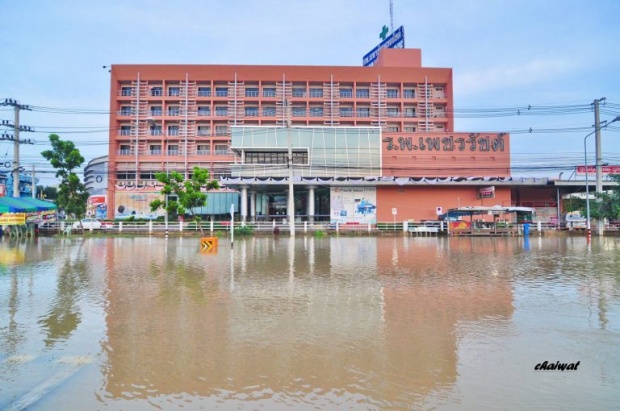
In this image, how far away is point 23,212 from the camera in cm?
2973

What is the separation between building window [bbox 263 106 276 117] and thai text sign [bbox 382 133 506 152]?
24161mm

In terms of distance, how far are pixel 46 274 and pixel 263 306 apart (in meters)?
8.09

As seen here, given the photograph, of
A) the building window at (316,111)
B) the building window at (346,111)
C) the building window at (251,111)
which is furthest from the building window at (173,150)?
the building window at (346,111)

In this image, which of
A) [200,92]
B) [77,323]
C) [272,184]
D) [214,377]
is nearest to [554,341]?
[214,377]

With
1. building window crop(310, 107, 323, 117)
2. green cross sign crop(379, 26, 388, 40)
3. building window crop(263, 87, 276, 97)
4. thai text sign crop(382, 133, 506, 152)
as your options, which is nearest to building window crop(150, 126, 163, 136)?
building window crop(263, 87, 276, 97)

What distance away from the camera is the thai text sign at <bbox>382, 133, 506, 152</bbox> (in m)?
41.8

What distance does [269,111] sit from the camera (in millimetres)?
58875

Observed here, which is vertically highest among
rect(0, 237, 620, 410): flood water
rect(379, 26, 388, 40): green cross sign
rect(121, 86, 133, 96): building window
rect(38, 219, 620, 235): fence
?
rect(379, 26, 388, 40): green cross sign

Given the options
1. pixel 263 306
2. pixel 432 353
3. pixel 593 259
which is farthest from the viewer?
pixel 593 259

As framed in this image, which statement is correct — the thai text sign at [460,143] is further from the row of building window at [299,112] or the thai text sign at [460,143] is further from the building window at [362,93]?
the building window at [362,93]

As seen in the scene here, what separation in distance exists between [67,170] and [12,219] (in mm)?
5764

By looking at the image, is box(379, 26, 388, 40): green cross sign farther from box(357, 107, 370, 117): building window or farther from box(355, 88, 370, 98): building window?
box(357, 107, 370, 117): building window

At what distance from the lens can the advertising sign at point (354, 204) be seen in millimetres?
37000

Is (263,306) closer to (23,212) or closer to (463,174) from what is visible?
(23,212)
